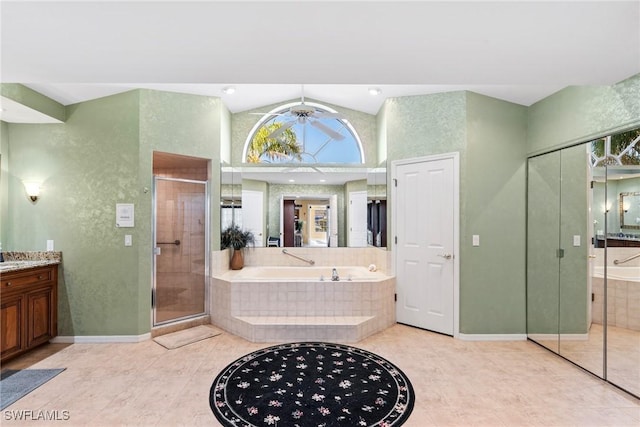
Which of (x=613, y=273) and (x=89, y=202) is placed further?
(x=89, y=202)

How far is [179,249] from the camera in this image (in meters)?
4.00

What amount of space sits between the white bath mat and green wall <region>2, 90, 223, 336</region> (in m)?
0.33

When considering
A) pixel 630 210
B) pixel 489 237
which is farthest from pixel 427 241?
pixel 630 210

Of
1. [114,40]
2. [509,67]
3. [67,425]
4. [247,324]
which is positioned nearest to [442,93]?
[509,67]

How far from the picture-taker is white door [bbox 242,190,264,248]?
453 cm

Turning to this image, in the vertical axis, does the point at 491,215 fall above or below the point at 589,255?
above

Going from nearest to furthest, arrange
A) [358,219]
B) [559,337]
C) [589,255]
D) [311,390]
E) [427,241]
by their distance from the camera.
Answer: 1. [311,390]
2. [589,255]
3. [559,337]
4. [427,241]
5. [358,219]

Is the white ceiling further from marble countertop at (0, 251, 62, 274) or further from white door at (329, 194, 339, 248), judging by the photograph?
white door at (329, 194, 339, 248)

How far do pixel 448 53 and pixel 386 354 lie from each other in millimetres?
2757

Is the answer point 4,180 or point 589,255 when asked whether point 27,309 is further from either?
point 589,255

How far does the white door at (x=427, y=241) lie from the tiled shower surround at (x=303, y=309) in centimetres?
32

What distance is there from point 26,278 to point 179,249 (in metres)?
1.47

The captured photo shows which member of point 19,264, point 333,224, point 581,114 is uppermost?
point 581,114

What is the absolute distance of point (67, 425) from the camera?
207 cm
